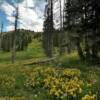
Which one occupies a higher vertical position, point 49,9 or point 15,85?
point 49,9

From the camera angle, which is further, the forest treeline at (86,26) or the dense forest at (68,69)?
the forest treeline at (86,26)

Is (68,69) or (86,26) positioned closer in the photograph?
(68,69)

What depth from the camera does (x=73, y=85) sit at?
1032 cm

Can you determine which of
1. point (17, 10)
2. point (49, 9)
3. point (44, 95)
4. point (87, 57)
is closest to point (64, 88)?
point (44, 95)

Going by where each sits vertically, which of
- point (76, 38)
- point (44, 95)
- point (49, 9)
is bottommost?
point (44, 95)

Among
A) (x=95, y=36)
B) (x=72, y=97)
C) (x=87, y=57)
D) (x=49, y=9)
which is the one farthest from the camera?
(x=49, y=9)

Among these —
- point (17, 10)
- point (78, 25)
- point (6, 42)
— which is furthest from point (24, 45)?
point (78, 25)

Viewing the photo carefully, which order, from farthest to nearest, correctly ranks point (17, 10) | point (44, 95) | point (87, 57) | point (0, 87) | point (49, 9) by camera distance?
point (17, 10)
point (49, 9)
point (87, 57)
point (0, 87)
point (44, 95)

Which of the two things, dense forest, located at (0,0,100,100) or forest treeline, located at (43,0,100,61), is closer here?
dense forest, located at (0,0,100,100)

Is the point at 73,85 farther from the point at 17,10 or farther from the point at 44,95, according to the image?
the point at 17,10

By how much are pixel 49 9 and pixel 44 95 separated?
4682cm

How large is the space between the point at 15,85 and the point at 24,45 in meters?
116

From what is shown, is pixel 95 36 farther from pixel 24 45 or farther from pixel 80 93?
pixel 24 45

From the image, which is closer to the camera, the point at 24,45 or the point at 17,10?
the point at 17,10
